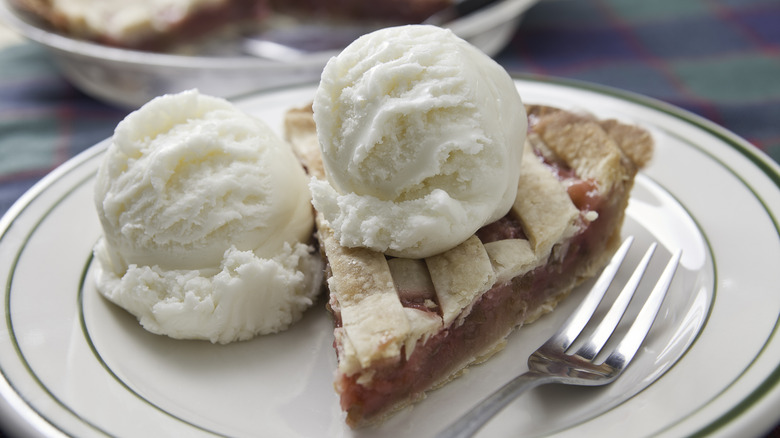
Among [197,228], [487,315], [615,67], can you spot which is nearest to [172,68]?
[197,228]

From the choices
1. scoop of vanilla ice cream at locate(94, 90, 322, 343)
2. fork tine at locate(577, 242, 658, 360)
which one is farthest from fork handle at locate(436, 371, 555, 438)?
scoop of vanilla ice cream at locate(94, 90, 322, 343)

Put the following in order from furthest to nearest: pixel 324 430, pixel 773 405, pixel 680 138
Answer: pixel 680 138 → pixel 324 430 → pixel 773 405

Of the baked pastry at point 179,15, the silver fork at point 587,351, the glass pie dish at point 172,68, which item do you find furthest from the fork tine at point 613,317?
the baked pastry at point 179,15

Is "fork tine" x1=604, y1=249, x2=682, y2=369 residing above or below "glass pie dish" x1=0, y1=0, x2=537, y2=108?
above

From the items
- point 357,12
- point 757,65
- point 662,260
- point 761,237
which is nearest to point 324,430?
point 662,260

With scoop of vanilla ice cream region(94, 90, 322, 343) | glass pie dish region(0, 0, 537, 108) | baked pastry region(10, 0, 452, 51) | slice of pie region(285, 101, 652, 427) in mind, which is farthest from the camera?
baked pastry region(10, 0, 452, 51)

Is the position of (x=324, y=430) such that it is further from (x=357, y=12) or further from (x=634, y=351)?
(x=357, y=12)

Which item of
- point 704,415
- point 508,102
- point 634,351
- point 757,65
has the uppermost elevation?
point 508,102

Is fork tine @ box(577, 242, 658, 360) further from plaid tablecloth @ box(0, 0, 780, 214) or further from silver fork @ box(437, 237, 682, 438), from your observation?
plaid tablecloth @ box(0, 0, 780, 214)
